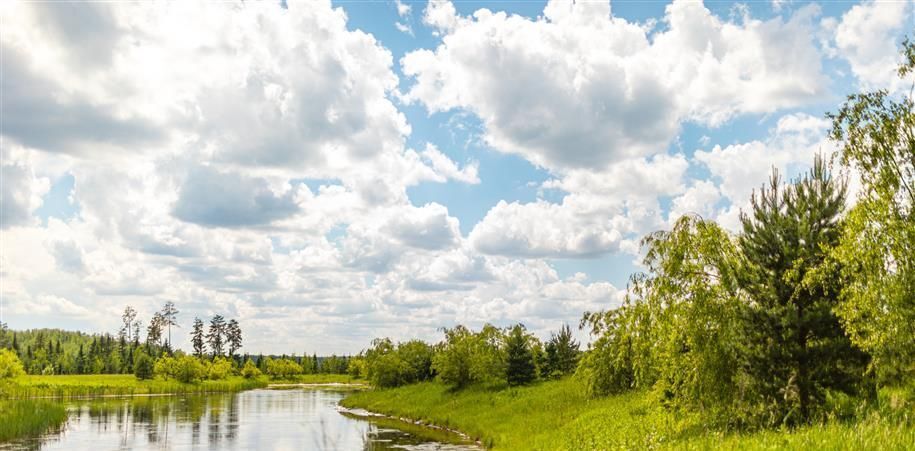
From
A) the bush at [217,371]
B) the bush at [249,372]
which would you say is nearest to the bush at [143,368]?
the bush at [217,371]

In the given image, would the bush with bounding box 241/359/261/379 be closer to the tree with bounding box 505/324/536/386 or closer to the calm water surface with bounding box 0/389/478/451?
the calm water surface with bounding box 0/389/478/451

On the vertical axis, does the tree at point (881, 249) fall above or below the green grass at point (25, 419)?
above

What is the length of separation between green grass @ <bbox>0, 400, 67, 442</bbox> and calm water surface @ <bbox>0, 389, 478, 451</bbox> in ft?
4.03

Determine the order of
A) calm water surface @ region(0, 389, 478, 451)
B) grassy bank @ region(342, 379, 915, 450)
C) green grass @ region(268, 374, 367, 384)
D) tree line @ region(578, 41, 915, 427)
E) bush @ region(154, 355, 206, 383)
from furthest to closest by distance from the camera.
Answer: green grass @ region(268, 374, 367, 384) < bush @ region(154, 355, 206, 383) < calm water surface @ region(0, 389, 478, 451) < tree line @ region(578, 41, 915, 427) < grassy bank @ region(342, 379, 915, 450)

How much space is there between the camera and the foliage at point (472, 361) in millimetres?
59156

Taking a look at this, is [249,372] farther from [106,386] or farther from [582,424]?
[582,424]

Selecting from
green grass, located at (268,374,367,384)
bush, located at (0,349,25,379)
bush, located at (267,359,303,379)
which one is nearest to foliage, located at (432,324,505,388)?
bush, located at (0,349,25,379)

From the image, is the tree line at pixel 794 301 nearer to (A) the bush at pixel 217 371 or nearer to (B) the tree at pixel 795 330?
(B) the tree at pixel 795 330

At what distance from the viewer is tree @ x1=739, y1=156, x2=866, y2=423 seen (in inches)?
767

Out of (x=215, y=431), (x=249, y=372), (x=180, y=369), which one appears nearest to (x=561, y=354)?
(x=215, y=431)

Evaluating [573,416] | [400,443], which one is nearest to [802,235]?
[573,416]

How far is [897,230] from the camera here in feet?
64.4

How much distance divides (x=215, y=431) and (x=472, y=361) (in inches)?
864

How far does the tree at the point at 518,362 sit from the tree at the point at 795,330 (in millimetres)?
37734
